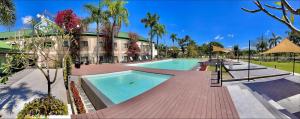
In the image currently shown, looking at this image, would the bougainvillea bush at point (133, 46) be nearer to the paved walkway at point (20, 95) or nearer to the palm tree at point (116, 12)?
the palm tree at point (116, 12)

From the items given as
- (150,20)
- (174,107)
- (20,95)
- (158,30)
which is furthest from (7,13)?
(158,30)

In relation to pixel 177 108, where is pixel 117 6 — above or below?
above

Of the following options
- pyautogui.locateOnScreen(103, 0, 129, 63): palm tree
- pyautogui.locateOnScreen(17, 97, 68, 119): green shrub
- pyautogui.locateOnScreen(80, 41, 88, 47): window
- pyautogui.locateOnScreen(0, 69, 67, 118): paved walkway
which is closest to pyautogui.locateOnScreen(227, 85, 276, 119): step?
pyautogui.locateOnScreen(17, 97, 68, 119): green shrub

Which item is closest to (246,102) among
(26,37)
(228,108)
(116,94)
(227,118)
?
(228,108)

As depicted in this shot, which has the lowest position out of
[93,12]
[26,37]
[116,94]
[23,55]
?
[116,94]

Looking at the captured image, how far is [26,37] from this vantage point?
8039mm

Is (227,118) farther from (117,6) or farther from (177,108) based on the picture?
(117,6)

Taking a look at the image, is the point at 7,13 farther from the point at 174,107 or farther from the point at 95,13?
the point at 95,13

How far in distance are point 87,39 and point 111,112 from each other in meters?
30.8

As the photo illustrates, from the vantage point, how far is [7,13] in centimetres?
1003

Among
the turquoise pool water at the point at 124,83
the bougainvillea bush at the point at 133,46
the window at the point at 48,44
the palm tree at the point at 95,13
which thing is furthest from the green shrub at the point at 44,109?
the bougainvillea bush at the point at 133,46

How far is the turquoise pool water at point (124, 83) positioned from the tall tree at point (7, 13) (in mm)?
6029

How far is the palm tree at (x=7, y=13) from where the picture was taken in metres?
9.86

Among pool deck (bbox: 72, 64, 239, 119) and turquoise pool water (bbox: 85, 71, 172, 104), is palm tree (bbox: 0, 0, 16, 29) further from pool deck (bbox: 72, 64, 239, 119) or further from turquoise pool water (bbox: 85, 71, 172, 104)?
pool deck (bbox: 72, 64, 239, 119)
